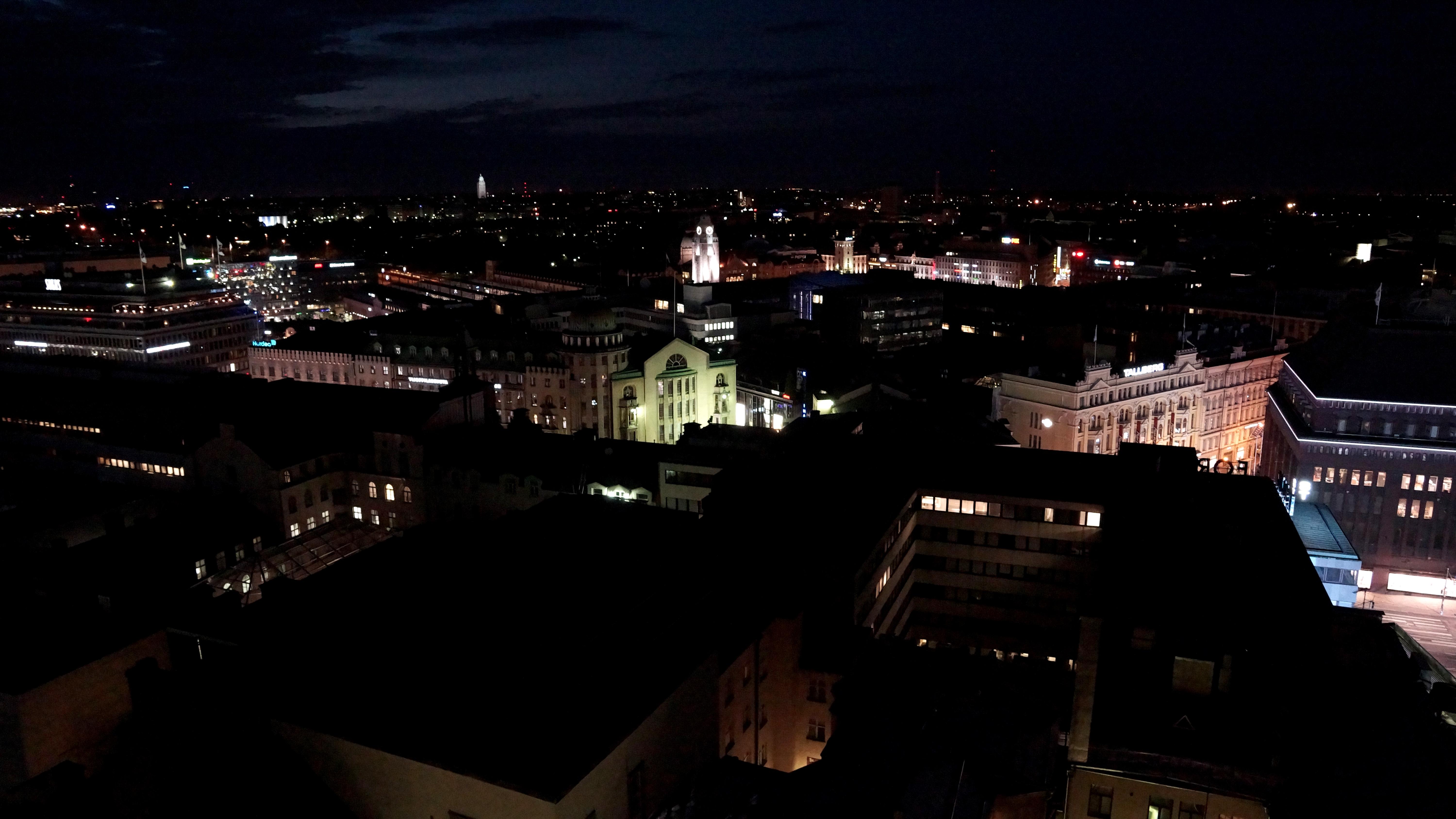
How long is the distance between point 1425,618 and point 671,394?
195 ft

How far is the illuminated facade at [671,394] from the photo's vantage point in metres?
83.3

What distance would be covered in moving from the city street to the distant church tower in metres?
100

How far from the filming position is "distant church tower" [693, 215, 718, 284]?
148 meters

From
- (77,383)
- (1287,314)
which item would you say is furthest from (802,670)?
(1287,314)

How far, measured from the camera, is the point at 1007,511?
50125mm

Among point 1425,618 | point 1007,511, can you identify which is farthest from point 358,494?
point 1425,618

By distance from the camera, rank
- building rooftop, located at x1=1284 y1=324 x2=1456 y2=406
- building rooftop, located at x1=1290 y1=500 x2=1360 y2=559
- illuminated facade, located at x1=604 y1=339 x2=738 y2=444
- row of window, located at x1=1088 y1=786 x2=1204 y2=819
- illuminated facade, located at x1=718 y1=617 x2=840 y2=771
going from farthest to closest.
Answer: illuminated facade, located at x1=604 y1=339 x2=738 y2=444 < building rooftop, located at x1=1284 y1=324 x2=1456 y2=406 < building rooftop, located at x1=1290 y1=500 x2=1360 y2=559 < illuminated facade, located at x1=718 y1=617 x2=840 y2=771 < row of window, located at x1=1088 y1=786 x2=1204 y2=819

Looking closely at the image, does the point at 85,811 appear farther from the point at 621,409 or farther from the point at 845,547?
the point at 621,409

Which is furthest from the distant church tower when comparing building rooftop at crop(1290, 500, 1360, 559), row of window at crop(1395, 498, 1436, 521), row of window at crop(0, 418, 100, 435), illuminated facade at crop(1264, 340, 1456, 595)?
row of window at crop(1395, 498, 1436, 521)

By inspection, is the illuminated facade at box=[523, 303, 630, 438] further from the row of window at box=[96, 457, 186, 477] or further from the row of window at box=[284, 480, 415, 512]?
the row of window at box=[96, 457, 186, 477]

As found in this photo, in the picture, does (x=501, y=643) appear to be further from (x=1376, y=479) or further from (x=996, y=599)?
(x=1376, y=479)

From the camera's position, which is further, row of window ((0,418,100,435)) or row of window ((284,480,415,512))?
row of window ((0,418,100,435))

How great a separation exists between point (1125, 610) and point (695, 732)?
651 inches

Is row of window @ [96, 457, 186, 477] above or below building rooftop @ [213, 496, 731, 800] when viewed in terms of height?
below
